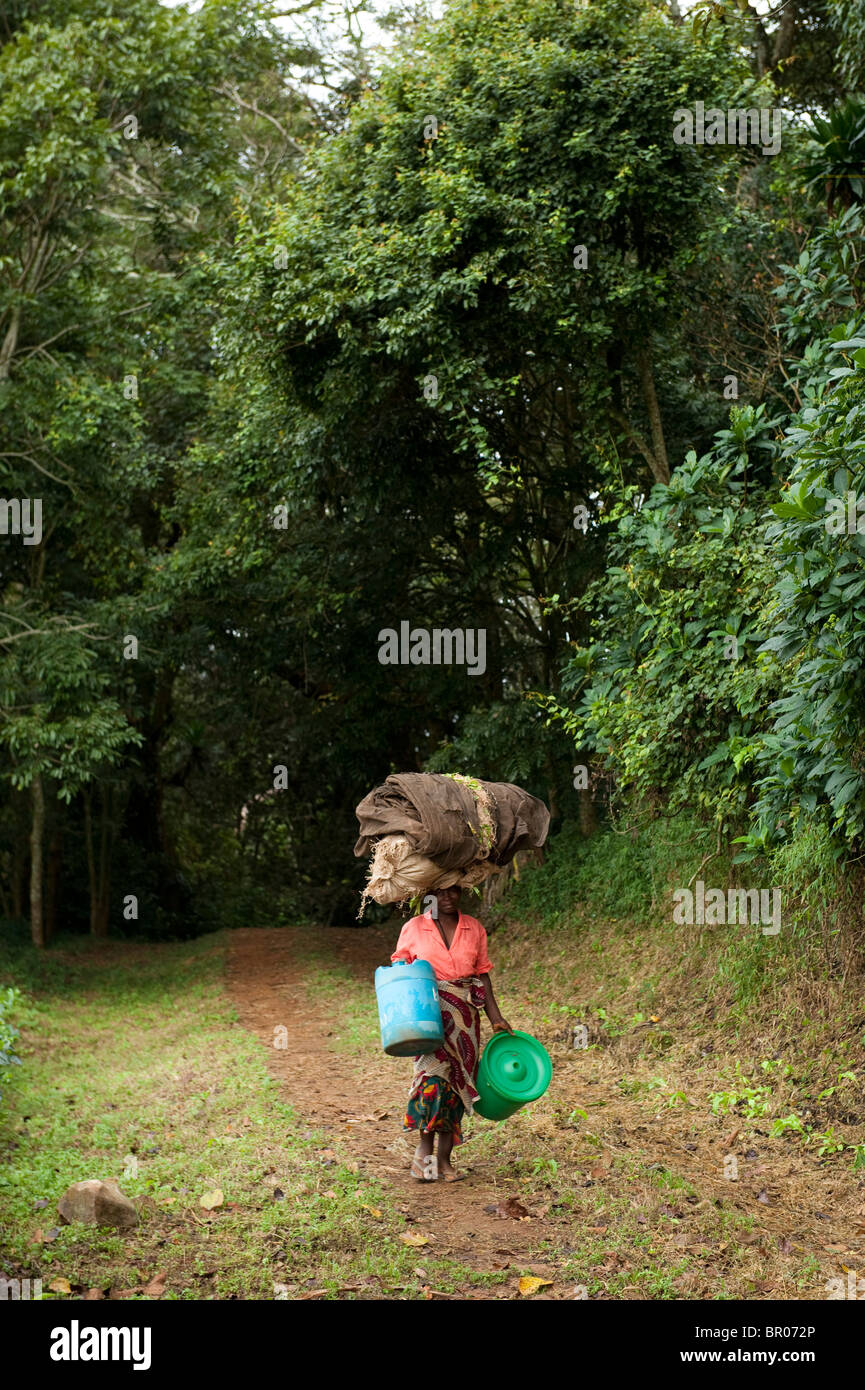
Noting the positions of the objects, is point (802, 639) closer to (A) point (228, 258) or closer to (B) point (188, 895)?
(A) point (228, 258)

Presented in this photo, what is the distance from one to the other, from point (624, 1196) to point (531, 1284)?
4.32ft

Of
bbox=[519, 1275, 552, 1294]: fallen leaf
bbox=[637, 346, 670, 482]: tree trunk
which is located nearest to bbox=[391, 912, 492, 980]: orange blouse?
bbox=[519, 1275, 552, 1294]: fallen leaf

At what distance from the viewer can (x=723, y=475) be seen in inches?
355

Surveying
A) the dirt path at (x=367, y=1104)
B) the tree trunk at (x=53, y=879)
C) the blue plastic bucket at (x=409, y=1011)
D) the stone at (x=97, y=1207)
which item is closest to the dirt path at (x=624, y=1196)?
the dirt path at (x=367, y=1104)

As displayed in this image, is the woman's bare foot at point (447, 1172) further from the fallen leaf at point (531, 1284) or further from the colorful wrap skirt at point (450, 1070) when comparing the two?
the fallen leaf at point (531, 1284)

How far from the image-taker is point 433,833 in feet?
18.9

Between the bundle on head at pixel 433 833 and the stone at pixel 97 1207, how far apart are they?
5.76ft

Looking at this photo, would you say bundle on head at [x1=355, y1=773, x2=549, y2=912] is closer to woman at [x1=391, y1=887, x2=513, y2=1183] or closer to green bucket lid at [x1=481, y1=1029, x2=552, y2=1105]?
woman at [x1=391, y1=887, x2=513, y2=1183]

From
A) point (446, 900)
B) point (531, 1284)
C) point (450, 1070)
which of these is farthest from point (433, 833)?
point (531, 1284)

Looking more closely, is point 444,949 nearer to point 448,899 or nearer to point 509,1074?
point 448,899

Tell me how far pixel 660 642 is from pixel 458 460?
4989 mm

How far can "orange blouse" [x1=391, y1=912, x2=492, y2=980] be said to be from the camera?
605 cm

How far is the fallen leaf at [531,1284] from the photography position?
4801 millimetres

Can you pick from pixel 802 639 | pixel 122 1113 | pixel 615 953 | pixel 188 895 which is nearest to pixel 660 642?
pixel 802 639
